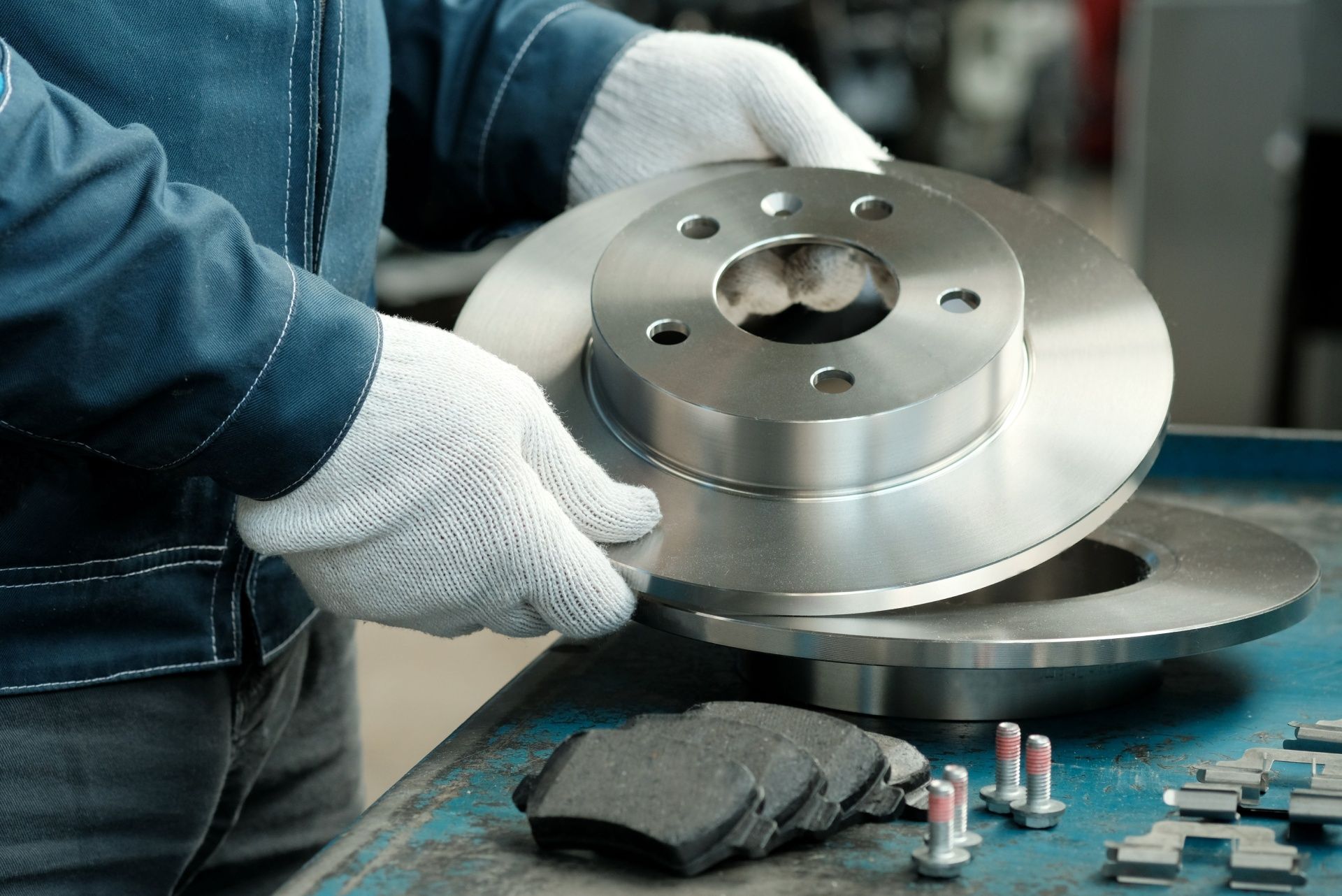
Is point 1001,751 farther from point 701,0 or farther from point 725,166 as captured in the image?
point 701,0

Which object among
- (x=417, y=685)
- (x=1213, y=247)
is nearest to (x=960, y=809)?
(x=417, y=685)

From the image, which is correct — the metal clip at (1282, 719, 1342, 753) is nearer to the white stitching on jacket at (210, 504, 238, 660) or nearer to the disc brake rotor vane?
the disc brake rotor vane

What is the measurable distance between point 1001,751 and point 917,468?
19 centimetres

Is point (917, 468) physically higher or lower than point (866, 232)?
lower

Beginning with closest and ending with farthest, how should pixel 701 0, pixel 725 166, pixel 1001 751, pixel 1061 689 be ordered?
1. pixel 1001 751
2. pixel 1061 689
3. pixel 725 166
4. pixel 701 0

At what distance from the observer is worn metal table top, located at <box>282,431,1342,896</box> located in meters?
0.61

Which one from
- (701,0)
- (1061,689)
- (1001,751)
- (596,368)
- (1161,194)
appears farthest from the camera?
(701,0)

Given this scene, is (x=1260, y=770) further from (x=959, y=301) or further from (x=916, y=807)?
(x=959, y=301)

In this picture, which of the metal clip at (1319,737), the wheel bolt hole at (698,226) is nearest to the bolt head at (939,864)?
the metal clip at (1319,737)

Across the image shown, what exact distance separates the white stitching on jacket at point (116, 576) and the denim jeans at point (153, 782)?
0.22ft

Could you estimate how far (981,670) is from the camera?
0.77 m

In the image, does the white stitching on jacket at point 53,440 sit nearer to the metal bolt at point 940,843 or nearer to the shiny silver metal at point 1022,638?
the shiny silver metal at point 1022,638

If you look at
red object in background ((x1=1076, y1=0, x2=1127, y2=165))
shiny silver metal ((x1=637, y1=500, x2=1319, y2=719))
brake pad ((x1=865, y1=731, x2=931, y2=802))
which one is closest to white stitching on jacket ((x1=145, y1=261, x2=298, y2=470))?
shiny silver metal ((x1=637, y1=500, x2=1319, y2=719))

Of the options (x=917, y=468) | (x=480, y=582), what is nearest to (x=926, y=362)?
(x=917, y=468)
